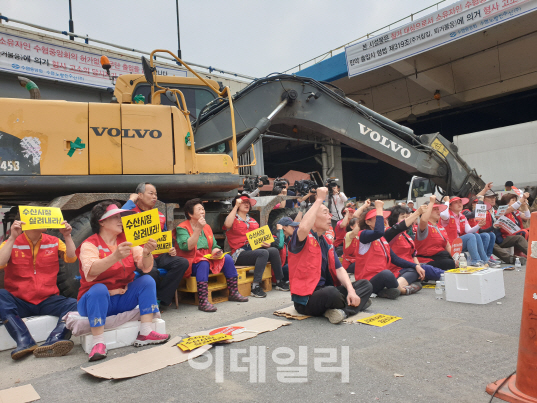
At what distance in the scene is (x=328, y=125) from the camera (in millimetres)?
8922

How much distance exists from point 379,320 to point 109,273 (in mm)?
2757

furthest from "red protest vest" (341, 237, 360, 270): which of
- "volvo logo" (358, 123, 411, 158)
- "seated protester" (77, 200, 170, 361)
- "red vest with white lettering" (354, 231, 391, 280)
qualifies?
"seated protester" (77, 200, 170, 361)

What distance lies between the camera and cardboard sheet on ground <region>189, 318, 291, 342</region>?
405cm

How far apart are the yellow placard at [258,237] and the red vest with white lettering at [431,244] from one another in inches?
99.3

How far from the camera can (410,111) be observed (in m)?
20.7

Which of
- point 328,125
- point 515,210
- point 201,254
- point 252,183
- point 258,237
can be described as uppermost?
point 328,125

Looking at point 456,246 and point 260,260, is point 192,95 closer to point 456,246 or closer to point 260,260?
point 260,260

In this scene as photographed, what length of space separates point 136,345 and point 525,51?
17.4 meters

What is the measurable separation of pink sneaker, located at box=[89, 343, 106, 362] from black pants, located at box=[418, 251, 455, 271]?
5151 millimetres

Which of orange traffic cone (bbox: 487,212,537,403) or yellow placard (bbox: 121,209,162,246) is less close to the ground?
yellow placard (bbox: 121,209,162,246)

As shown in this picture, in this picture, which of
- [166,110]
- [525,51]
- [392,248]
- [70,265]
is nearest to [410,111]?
[525,51]

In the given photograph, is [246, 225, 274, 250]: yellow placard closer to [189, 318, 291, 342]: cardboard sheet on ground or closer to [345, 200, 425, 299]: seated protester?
[345, 200, 425, 299]: seated protester

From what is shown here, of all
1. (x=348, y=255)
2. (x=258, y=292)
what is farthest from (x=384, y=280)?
(x=258, y=292)

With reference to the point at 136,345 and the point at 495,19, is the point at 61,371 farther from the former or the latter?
the point at 495,19
